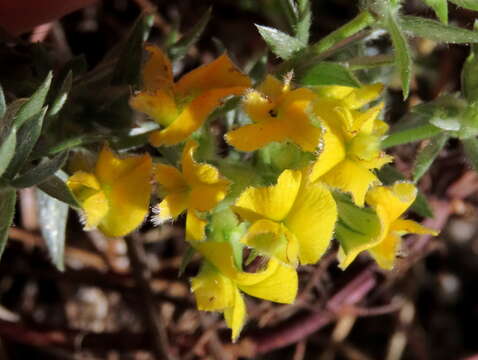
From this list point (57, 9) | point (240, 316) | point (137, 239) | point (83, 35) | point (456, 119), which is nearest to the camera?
point (240, 316)

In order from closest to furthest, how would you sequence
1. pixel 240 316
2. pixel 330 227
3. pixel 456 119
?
pixel 330 227, pixel 240 316, pixel 456 119

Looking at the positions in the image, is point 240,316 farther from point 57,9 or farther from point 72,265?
point 72,265

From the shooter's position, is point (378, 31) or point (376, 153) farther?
point (378, 31)

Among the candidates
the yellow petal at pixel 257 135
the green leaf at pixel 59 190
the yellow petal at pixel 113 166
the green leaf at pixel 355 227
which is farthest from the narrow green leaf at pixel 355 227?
the green leaf at pixel 59 190

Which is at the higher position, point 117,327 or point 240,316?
point 240,316

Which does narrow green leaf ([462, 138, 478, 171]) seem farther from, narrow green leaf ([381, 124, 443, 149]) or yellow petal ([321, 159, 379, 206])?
yellow petal ([321, 159, 379, 206])

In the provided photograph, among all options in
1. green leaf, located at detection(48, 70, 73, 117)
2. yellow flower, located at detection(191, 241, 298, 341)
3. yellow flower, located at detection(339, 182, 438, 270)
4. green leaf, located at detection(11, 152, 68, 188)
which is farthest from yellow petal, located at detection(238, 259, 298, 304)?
green leaf, located at detection(48, 70, 73, 117)

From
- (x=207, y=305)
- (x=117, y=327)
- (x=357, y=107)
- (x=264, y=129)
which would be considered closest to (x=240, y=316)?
(x=207, y=305)
